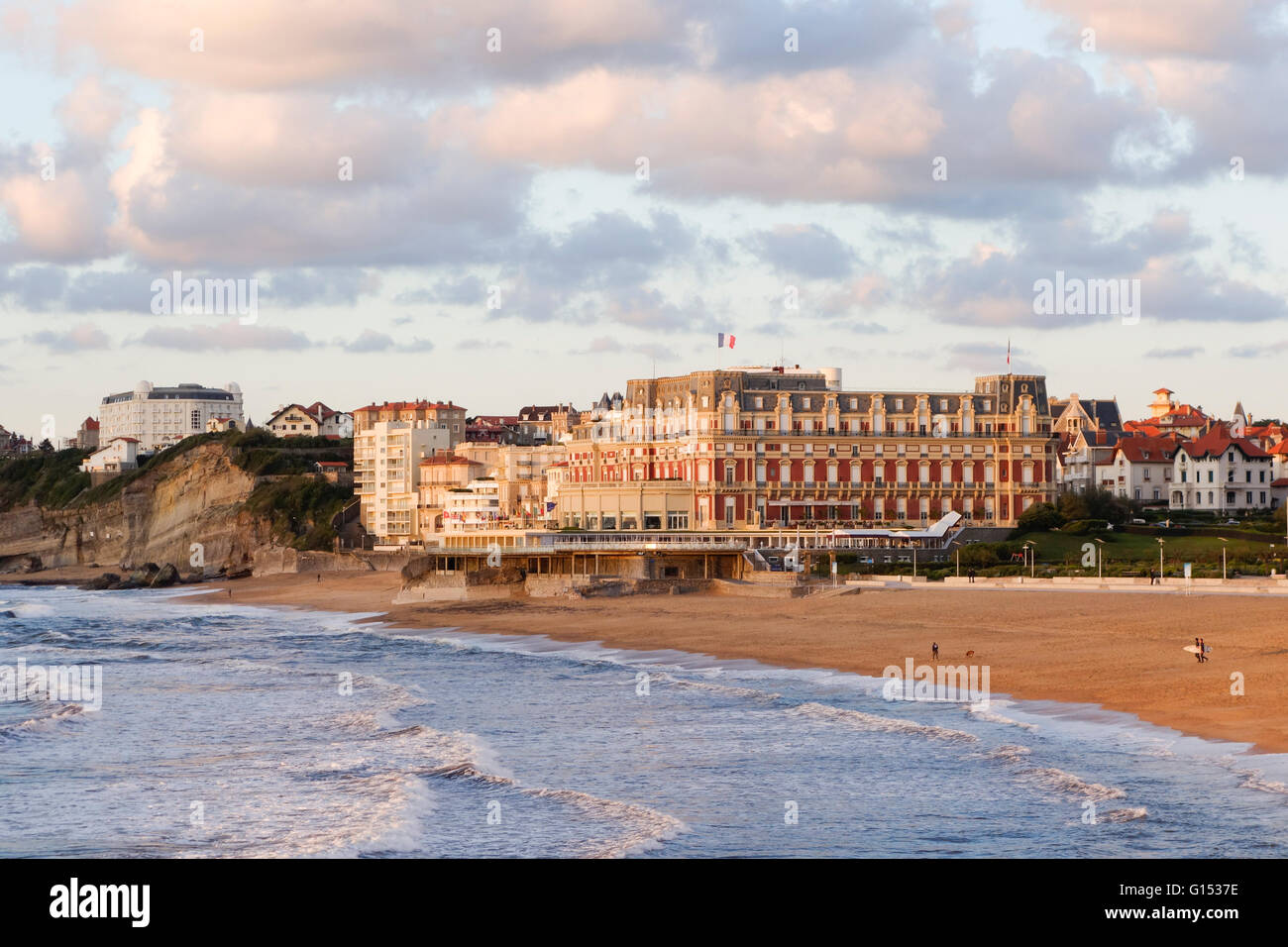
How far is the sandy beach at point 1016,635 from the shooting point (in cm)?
3691

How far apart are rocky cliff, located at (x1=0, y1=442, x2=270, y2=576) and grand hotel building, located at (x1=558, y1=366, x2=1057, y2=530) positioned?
→ 207 ft

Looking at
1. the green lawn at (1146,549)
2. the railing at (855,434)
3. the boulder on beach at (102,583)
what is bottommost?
the boulder on beach at (102,583)

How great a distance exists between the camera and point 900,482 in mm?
106188

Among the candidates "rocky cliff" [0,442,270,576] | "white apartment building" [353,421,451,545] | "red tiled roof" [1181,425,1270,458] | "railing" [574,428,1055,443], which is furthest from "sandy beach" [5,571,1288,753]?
"rocky cliff" [0,442,270,576]

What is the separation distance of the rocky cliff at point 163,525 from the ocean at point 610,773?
352 feet


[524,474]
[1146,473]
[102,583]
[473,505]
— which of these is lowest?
[102,583]

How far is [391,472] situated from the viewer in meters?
159

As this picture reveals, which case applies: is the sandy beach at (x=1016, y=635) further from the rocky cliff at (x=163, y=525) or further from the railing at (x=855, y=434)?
the rocky cliff at (x=163, y=525)

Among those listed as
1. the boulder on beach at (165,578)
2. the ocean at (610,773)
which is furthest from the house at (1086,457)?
the boulder on beach at (165,578)

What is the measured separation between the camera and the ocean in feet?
77.4

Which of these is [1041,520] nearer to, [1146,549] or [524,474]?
[1146,549]

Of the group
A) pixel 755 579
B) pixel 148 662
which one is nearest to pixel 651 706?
pixel 148 662

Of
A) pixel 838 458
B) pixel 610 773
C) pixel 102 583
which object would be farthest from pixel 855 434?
pixel 610 773

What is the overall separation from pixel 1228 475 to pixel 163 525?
114336 millimetres
